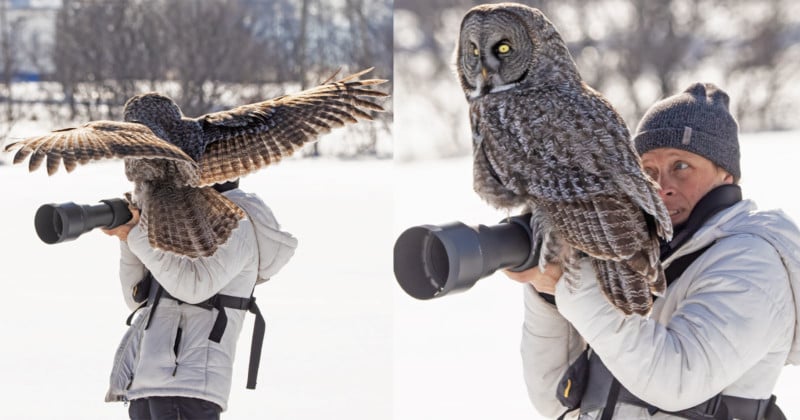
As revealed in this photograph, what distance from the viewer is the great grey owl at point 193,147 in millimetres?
2182

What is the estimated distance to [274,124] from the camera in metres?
2.96

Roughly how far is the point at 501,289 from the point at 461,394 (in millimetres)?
1980

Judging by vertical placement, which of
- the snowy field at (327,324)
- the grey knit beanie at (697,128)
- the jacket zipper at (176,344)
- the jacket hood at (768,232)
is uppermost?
the grey knit beanie at (697,128)

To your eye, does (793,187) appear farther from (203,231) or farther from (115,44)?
(115,44)

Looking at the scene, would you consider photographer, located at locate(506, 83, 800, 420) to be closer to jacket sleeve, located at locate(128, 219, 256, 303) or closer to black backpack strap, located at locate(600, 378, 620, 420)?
black backpack strap, located at locate(600, 378, 620, 420)

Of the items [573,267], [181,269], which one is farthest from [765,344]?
[181,269]

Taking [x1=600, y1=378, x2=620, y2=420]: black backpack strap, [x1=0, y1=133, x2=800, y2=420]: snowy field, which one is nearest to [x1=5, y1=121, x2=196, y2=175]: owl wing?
[x1=0, y1=133, x2=800, y2=420]: snowy field

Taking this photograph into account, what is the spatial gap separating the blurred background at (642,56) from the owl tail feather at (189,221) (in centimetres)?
880

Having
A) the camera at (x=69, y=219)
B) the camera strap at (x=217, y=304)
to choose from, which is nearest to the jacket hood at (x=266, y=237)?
the camera strap at (x=217, y=304)

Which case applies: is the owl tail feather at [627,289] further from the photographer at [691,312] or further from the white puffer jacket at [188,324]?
the white puffer jacket at [188,324]

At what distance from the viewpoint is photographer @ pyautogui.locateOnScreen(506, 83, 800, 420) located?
1.55m

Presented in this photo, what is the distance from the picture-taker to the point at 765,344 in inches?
64.1

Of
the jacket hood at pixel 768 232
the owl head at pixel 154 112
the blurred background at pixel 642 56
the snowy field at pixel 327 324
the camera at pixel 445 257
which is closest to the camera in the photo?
the camera at pixel 445 257

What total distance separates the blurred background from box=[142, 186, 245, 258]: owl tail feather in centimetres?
880
